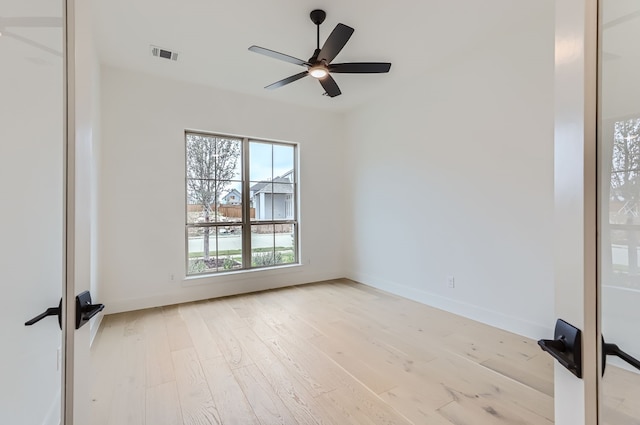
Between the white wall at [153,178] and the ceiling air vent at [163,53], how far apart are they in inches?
23.2

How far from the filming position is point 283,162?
4699 millimetres

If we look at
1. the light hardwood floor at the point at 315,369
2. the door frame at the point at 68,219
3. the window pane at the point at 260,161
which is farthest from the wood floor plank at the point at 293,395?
the window pane at the point at 260,161

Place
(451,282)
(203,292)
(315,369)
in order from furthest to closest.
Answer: (203,292) < (451,282) < (315,369)

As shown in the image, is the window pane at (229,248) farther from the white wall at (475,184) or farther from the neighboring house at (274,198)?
the white wall at (475,184)

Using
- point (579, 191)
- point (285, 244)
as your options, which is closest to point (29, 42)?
point (579, 191)

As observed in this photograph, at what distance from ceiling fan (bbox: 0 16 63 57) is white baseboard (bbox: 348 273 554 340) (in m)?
3.61

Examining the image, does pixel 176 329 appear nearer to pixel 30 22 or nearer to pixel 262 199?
pixel 262 199

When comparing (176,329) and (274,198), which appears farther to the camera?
(274,198)

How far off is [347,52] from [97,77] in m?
2.73

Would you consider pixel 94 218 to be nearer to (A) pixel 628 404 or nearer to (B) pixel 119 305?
(B) pixel 119 305

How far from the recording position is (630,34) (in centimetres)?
74

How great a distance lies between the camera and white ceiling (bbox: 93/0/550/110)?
239 cm

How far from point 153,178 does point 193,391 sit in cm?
267

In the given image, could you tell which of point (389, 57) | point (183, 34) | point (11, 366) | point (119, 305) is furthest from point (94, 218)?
point (389, 57)
